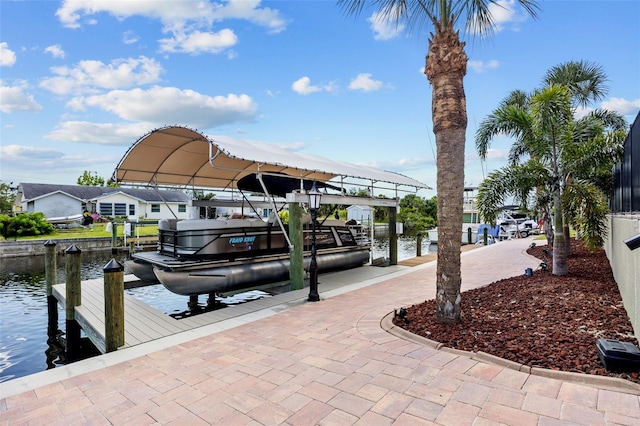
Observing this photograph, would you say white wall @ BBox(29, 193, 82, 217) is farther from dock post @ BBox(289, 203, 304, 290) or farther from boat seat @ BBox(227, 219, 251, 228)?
dock post @ BBox(289, 203, 304, 290)

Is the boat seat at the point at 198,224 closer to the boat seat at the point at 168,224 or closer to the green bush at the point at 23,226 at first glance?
the boat seat at the point at 168,224

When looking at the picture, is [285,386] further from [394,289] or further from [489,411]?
[394,289]

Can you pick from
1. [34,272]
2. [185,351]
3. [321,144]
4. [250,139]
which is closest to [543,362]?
[185,351]

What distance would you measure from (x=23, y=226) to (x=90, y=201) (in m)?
12.5

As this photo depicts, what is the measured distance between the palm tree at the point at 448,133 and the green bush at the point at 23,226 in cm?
2621

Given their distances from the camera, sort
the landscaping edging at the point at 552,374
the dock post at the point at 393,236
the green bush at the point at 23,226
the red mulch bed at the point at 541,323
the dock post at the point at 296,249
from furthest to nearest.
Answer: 1. the green bush at the point at 23,226
2. the dock post at the point at 393,236
3. the dock post at the point at 296,249
4. the red mulch bed at the point at 541,323
5. the landscaping edging at the point at 552,374

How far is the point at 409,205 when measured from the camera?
1772 inches

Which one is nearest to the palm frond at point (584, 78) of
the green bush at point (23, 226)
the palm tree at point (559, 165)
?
the palm tree at point (559, 165)

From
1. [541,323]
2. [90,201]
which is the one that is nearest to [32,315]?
[541,323]

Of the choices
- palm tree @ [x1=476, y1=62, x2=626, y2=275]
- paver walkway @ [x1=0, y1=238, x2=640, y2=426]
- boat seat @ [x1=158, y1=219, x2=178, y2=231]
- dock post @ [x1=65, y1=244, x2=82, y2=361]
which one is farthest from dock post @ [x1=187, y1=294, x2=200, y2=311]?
palm tree @ [x1=476, y1=62, x2=626, y2=275]

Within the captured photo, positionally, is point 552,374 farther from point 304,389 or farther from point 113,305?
point 113,305

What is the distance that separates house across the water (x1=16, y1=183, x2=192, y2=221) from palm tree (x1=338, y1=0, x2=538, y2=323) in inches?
1137

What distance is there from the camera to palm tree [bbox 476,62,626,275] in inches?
275

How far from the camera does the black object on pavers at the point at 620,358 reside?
3.11m
